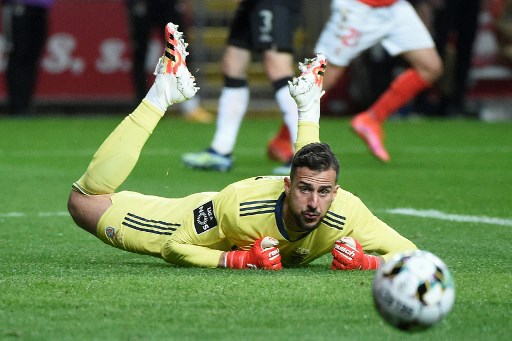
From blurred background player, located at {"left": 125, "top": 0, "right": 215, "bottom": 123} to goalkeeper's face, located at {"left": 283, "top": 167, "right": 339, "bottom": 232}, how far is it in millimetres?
10435

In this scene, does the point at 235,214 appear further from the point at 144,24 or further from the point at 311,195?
the point at 144,24

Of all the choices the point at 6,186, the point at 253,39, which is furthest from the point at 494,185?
the point at 6,186

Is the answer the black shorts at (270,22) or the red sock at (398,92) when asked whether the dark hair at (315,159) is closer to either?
the black shorts at (270,22)

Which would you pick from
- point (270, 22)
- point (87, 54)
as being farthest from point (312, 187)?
point (87, 54)

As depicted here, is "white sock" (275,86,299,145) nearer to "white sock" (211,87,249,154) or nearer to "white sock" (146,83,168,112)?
"white sock" (211,87,249,154)

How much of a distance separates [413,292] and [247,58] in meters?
5.87

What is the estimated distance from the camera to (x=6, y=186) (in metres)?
9.09

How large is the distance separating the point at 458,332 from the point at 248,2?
5.65 meters

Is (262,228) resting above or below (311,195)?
below

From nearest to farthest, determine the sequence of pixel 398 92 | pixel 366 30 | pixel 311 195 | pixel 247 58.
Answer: pixel 311 195, pixel 247 58, pixel 366 30, pixel 398 92

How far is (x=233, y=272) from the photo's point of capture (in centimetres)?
532

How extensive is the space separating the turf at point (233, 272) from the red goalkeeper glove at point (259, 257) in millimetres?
65

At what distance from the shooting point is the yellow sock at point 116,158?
591 centimetres

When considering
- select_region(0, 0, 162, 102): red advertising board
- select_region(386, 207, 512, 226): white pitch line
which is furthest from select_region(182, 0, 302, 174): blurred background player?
select_region(0, 0, 162, 102): red advertising board
